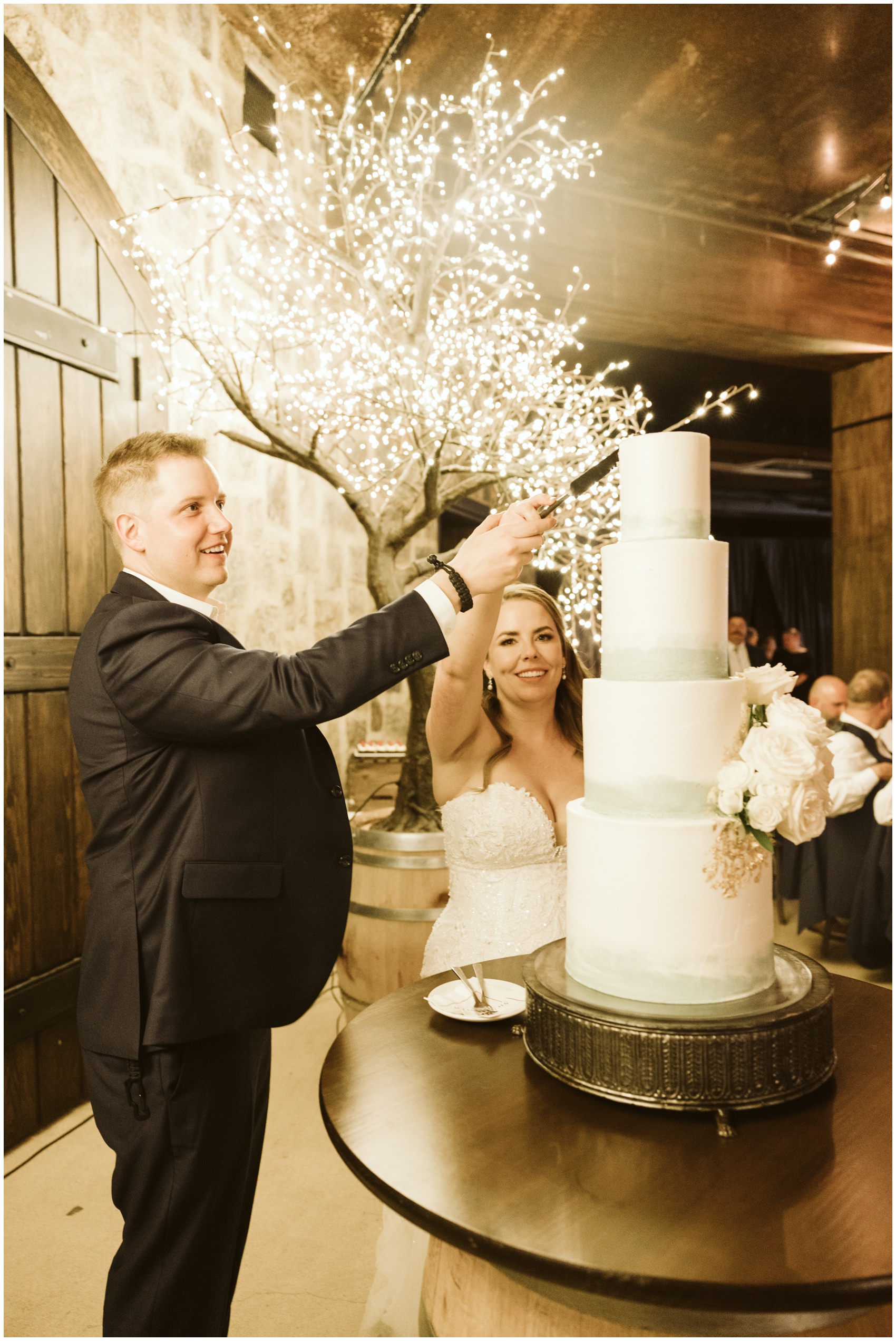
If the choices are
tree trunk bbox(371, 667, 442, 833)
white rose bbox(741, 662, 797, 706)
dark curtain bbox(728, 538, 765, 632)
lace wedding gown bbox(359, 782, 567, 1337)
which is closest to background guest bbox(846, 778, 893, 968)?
tree trunk bbox(371, 667, 442, 833)

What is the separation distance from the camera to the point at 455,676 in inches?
80.1

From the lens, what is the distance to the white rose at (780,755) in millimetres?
1129

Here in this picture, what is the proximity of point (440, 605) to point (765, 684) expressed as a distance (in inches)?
22.1

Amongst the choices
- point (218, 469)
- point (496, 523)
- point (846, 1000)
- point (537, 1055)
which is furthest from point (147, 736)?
point (218, 469)

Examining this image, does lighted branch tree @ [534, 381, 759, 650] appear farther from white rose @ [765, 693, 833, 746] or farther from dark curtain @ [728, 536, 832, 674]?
dark curtain @ [728, 536, 832, 674]

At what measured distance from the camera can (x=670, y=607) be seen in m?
1.21

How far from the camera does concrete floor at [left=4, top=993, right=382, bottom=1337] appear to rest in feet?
6.55

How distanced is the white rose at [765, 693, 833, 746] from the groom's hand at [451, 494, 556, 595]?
0.50 m

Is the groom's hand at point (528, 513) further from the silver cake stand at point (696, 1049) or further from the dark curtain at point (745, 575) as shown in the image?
the dark curtain at point (745, 575)

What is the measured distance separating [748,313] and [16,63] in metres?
4.75

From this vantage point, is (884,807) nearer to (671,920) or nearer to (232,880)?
(671,920)

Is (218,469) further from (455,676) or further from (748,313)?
(748,313)

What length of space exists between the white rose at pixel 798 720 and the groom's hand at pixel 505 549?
1.63ft

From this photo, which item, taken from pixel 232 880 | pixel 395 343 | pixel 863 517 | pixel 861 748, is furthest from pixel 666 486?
pixel 863 517
